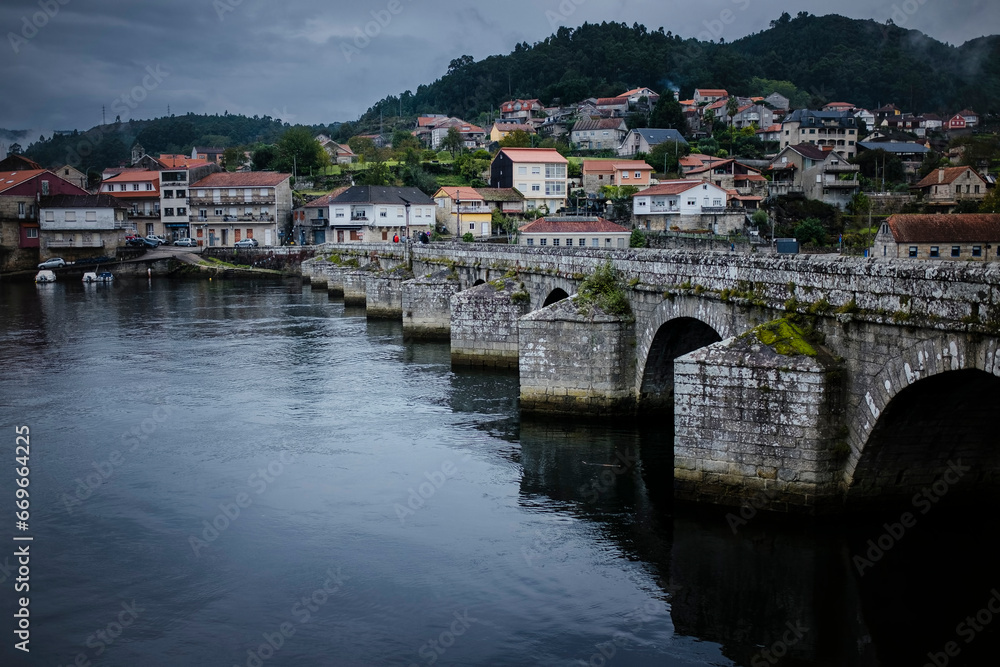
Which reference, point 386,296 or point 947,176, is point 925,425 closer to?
point 947,176

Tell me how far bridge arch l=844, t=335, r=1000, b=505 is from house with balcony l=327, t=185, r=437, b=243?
68.0 meters

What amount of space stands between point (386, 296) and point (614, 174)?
47802mm

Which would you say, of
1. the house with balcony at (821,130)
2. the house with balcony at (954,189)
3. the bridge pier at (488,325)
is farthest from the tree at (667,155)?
the bridge pier at (488,325)

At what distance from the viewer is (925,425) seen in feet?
51.8

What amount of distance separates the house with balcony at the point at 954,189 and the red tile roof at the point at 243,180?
2346 inches

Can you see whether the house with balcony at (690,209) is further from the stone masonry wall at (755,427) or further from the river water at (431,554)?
the stone masonry wall at (755,427)

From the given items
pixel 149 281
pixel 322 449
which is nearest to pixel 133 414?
pixel 322 449

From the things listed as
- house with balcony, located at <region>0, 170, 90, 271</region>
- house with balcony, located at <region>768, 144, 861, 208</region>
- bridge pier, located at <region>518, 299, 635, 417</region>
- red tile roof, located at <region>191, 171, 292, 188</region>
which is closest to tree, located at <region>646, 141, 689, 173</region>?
house with balcony, located at <region>768, 144, 861, 208</region>

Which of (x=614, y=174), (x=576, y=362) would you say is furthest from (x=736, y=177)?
(x=576, y=362)

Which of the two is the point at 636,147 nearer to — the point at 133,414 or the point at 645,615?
the point at 133,414

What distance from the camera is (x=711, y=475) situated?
17531 mm

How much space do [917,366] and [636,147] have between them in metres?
101

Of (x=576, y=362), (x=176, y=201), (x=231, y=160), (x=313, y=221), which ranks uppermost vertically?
(x=231, y=160)

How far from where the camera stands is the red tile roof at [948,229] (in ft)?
92.0
